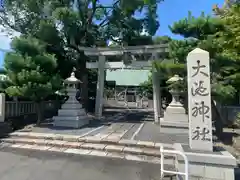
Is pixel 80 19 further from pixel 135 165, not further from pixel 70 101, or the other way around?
pixel 135 165

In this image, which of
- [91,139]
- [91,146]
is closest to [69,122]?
[91,139]

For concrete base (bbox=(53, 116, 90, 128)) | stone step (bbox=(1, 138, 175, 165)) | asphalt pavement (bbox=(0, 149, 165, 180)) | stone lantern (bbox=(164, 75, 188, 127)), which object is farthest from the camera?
concrete base (bbox=(53, 116, 90, 128))

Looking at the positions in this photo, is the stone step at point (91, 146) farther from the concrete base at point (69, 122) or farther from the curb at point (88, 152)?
the concrete base at point (69, 122)

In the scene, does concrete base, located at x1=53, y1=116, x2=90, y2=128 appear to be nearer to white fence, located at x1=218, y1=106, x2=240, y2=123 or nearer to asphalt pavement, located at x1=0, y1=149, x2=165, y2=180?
asphalt pavement, located at x1=0, y1=149, x2=165, y2=180

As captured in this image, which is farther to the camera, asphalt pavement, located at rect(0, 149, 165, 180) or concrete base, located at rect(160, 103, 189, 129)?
concrete base, located at rect(160, 103, 189, 129)

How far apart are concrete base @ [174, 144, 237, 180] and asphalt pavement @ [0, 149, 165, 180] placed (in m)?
0.90

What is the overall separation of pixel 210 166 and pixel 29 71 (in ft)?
25.8

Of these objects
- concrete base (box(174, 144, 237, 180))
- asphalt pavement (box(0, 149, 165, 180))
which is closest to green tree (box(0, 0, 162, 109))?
asphalt pavement (box(0, 149, 165, 180))

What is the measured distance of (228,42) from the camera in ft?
23.5

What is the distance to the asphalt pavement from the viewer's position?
456cm

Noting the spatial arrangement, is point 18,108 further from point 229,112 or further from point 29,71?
point 229,112

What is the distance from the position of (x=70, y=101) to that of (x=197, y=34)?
6267mm

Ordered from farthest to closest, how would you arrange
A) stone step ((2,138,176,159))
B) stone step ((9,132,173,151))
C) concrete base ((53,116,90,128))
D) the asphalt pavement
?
concrete base ((53,116,90,128))
stone step ((9,132,173,151))
stone step ((2,138,176,159))
the asphalt pavement

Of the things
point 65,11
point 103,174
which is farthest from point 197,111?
point 65,11
